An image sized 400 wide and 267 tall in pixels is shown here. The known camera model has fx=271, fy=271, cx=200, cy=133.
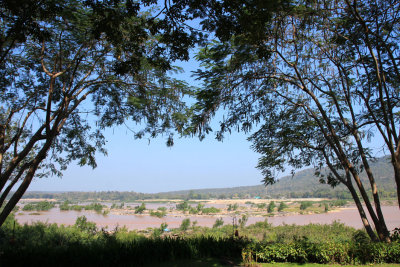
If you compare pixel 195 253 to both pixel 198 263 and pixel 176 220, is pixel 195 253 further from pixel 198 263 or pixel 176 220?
pixel 176 220

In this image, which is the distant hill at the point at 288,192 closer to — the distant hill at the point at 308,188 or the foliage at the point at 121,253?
the distant hill at the point at 308,188

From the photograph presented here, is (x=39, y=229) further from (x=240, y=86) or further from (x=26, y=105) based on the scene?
(x=240, y=86)

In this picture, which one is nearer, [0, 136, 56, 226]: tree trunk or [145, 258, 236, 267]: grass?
[0, 136, 56, 226]: tree trunk

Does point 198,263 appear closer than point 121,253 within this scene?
No

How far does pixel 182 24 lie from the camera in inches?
199

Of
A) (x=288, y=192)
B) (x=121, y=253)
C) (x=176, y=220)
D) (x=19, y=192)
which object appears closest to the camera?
(x=121, y=253)

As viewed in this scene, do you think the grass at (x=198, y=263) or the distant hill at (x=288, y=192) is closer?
the grass at (x=198, y=263)

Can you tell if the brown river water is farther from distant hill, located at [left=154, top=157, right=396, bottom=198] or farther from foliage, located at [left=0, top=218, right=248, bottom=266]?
foliage, located at [left=0, top=218, right=248, bottom=266]

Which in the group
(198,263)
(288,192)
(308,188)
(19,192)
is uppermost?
(19,192)

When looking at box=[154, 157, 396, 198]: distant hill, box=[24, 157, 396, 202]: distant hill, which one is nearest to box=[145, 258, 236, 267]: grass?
box=[154, 157, 396, 198]: distant hill

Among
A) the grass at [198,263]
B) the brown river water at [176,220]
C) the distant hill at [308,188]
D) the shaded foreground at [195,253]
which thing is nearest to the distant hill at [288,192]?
the distant hill at [308,188]

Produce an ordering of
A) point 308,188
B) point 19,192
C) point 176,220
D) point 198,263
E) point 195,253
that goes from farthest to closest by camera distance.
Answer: point 308,188 → point 176,220 → point 195,253 → point 198,263 → point 19,192

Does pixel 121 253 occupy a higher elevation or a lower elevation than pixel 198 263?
higher

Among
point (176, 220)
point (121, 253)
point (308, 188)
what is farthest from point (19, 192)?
point (308, 188)
